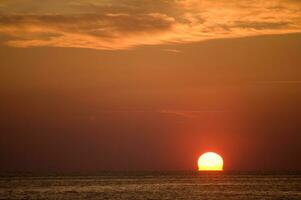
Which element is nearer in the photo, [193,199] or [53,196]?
[193,199]

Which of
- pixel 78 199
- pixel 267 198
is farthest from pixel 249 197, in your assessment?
pixel 78 199

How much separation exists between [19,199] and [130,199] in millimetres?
13724

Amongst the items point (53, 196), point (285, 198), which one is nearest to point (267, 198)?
point (285, 198)

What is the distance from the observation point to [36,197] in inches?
3433

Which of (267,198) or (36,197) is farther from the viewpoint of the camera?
(36,197)

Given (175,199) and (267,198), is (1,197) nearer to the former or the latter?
(175,199)

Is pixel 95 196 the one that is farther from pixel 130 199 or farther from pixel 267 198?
pixel 267 198

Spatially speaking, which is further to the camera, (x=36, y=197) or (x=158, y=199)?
(x=36, y=197)

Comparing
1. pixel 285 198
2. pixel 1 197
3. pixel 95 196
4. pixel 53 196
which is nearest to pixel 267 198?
pixel 285 198

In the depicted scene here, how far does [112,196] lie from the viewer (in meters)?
87.6

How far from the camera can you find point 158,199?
8112 centimetres

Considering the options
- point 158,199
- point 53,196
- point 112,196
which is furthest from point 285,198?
point 53,196

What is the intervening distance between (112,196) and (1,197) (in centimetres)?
1409

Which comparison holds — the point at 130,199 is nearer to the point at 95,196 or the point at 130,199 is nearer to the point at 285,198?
the point at 95,196
